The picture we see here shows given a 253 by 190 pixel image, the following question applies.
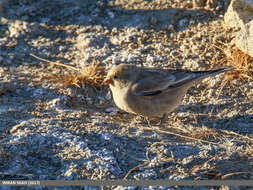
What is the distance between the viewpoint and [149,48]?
6.91 meters

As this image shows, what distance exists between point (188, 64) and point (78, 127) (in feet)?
6.61

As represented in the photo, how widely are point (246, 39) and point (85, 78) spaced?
87.7 inches

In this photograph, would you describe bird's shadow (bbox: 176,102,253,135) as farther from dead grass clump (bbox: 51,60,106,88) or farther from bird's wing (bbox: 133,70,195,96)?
dead grass clump (bbox: 51,60,106,88)

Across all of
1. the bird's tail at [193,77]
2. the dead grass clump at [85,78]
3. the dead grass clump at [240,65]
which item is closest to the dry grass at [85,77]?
the dead grass clump at [85,78]

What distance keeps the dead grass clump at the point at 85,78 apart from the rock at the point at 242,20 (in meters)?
1.95

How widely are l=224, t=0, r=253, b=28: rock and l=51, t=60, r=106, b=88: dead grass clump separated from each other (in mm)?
2068

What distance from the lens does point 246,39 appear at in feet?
20.2

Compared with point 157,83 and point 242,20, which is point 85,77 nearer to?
point 157,83

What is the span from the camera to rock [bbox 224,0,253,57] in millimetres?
6172


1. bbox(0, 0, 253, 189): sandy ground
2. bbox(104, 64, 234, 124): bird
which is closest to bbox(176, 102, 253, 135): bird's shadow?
bbox(0, 0, 253, 189): sandy ground

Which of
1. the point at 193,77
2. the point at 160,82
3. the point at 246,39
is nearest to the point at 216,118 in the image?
the point at 193,77

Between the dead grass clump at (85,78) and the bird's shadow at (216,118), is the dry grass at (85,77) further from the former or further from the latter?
the bird's shadow at (216,118)

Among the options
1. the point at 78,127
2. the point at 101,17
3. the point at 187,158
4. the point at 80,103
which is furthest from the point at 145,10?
the point at 187,158

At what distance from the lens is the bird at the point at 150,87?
575 centimetres
